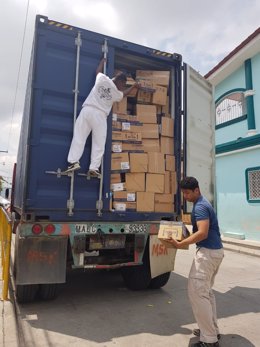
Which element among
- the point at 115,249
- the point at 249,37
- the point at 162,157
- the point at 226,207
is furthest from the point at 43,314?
the point at 249,37

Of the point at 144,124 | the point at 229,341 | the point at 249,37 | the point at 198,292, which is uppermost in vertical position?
the point at 249,37

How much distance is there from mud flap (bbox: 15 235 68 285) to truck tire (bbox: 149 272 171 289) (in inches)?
67.5

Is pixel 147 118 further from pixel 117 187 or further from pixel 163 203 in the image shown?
pixel 163 203

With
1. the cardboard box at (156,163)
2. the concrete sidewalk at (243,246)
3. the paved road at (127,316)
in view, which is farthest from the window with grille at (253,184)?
the cardboard box at (156,163)

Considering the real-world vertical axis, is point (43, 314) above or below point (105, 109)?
below

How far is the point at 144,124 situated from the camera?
4.98m

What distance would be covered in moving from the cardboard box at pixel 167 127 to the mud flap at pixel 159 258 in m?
1.57

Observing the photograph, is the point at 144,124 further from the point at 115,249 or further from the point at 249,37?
the point at 249,37

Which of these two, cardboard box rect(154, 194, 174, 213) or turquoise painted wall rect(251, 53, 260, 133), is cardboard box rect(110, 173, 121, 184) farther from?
turquoise painted wall rect(251, 53, 260, 133)

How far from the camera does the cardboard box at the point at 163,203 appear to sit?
489 cm

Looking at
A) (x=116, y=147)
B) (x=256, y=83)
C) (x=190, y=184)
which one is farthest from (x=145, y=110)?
(x=256, y=83)

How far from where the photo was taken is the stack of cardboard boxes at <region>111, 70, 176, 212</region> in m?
4.71

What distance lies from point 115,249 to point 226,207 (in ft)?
26.5

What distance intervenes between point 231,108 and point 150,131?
29.3ft
